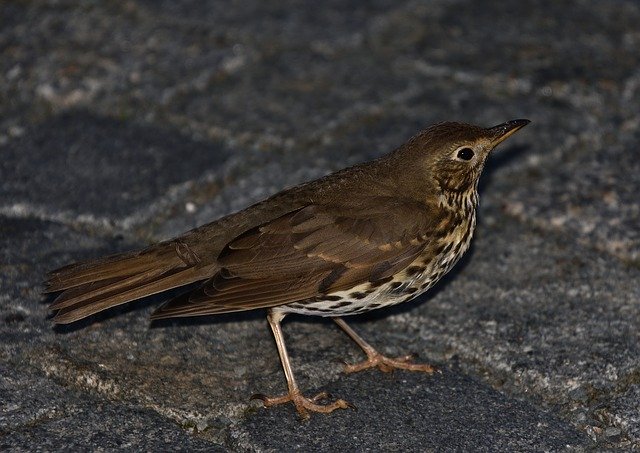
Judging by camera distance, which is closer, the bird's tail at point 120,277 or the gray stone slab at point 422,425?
the gray stone slab at point 422,425

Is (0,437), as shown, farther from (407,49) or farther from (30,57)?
(407,49)

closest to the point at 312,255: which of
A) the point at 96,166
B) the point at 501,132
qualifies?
the point at 501,132

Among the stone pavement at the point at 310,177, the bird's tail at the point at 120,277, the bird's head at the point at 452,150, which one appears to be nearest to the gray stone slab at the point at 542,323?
the stone pavement at the point at 310,177

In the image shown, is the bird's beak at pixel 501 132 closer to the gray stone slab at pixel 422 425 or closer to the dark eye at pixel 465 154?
the dark eye at pixel 465 154

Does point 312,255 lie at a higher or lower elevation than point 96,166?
higher

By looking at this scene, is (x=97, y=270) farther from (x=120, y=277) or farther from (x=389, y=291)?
(x=389, y=291)

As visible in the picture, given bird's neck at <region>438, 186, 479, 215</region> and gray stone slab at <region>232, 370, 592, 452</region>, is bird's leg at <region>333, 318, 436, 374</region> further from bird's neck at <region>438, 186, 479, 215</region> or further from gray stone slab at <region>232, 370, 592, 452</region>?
bird's neck at <region>438, 186, 479, 215</region>

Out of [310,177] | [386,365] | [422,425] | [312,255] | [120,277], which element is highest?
[312,255]
